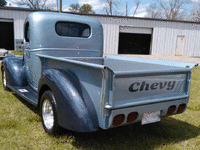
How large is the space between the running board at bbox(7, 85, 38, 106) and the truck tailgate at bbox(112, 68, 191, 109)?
1.66 meters

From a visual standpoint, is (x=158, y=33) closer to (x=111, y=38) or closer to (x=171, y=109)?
(x=111, y=38)

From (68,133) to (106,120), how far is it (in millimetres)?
1022

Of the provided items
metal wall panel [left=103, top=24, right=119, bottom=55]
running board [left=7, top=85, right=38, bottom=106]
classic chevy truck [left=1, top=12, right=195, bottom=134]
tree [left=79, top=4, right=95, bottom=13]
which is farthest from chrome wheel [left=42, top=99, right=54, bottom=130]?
tree [left=79, top=4, right=95, bottom=13]

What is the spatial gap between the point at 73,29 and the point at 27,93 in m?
1.60

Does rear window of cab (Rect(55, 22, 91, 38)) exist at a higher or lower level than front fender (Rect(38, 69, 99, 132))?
higher

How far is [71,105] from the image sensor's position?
2.31 m

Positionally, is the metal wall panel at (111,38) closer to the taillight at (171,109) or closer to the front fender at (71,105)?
the taillight at (171,109)

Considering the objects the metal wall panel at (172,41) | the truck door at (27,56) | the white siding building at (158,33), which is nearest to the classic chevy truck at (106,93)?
the truck door at (27,56)

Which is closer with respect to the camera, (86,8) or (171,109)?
(171,109)

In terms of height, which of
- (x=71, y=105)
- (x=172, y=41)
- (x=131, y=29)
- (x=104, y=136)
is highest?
(x=131, y=29)

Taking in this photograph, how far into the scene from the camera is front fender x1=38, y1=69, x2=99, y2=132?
224 centimetres

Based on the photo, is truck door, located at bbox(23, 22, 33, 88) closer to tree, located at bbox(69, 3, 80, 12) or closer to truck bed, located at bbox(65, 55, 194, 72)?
truck bed, located at bbox(65, 55, 194, 72)

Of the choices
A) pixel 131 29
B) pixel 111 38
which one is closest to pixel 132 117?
pixel 111 38

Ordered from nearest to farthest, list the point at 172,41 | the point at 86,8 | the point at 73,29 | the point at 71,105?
the point at 71,105, the point at 73,29, the point at 172,41, the point at 86,8
